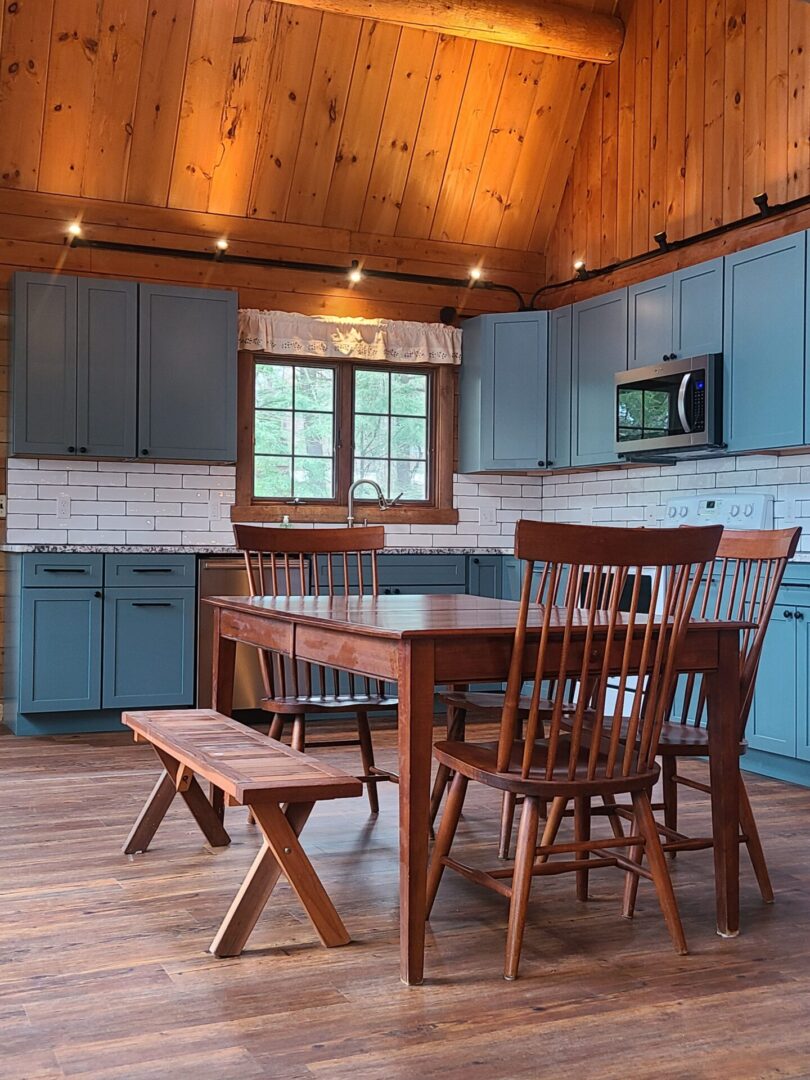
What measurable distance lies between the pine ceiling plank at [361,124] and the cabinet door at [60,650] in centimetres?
272

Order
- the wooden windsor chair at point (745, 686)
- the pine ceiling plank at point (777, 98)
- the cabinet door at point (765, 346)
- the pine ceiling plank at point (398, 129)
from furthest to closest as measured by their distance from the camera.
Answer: the pine ceiling plank at point (398, 129)
the pine ceiling plank at point (777, 98)
the cabinet door at point (765, 346)
the wooden windsor chair at point (745, 686)

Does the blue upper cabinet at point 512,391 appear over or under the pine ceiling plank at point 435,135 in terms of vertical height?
under

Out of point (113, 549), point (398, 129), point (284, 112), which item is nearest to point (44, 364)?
point (113, 549)

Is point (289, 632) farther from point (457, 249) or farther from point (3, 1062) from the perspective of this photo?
point (457, 249)

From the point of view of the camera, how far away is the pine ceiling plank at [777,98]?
530cm

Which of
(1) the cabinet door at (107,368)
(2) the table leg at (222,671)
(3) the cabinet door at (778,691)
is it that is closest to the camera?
(2) the table leg at (222,671)

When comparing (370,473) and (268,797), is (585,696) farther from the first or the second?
(370,473)

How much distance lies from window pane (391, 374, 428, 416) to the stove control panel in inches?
67.8

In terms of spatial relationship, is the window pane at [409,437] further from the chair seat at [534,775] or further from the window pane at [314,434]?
the chair seat at [534,775]

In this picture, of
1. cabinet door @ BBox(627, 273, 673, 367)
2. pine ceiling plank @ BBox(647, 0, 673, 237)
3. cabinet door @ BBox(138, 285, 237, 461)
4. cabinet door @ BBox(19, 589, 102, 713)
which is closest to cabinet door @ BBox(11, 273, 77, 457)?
cabinet door @ BBox(138, 285, 237, 461)

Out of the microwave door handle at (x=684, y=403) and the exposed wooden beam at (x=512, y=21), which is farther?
the exposed wooden beam at (x=512, y=21)

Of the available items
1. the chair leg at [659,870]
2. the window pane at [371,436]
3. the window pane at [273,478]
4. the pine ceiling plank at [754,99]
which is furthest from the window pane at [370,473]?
the chair leg at [659,870]

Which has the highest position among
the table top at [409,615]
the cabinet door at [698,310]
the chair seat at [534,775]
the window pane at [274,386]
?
the cabinet door at [698,310]

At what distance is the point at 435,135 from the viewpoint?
666cm
